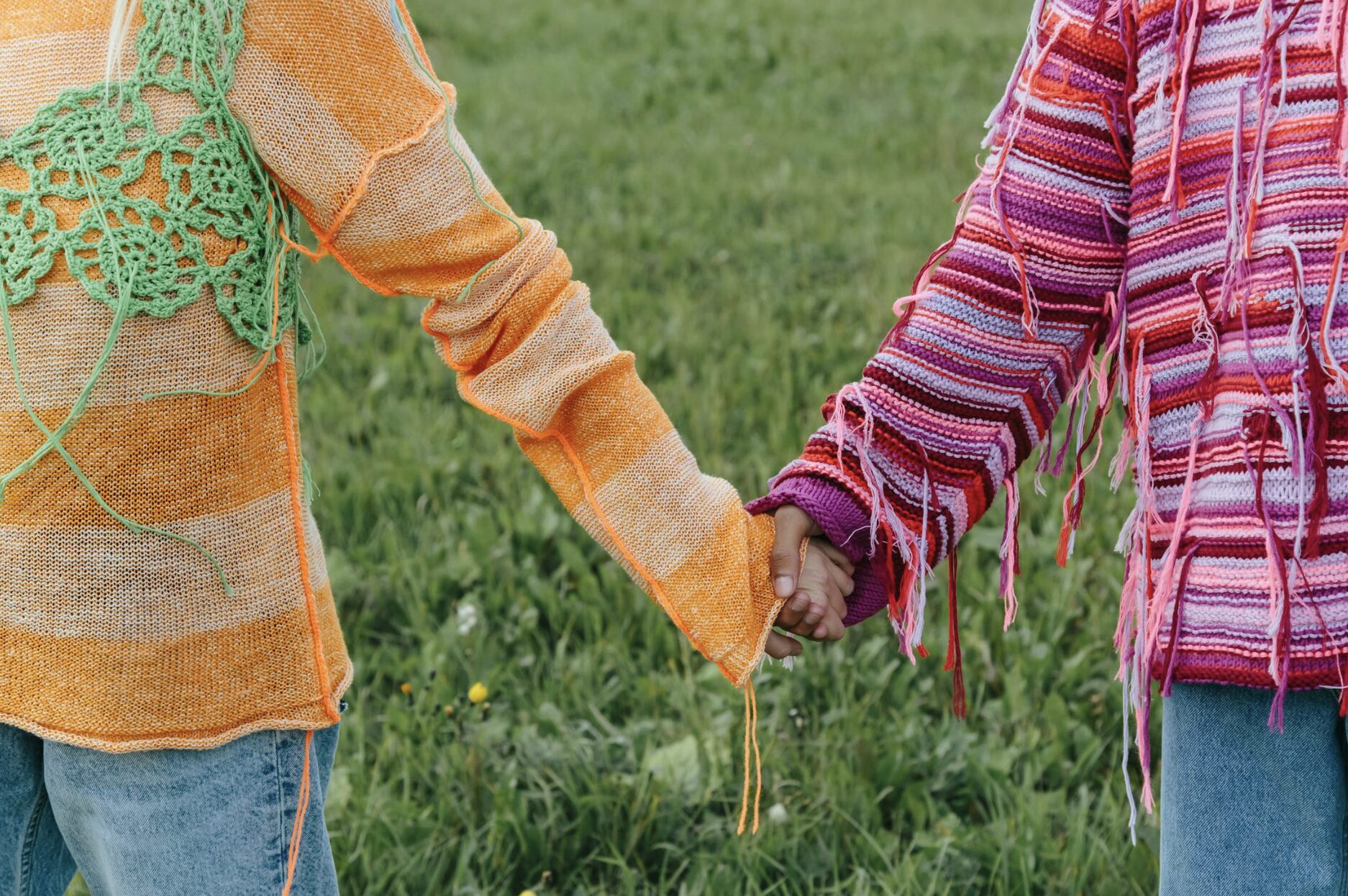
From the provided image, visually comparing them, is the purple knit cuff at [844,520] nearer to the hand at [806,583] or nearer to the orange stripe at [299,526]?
the hand at [806,583]

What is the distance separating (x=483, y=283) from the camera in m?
1.47

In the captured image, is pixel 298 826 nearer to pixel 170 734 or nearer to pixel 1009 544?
pixel 170 734

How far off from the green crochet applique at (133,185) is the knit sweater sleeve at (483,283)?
4cm

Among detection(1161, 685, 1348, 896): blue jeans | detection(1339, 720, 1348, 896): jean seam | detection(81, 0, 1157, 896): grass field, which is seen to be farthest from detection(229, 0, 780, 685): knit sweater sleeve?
detection(81, 0, 1157, 896): grass field

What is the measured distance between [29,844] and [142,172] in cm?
72

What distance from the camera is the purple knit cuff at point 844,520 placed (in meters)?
1.77

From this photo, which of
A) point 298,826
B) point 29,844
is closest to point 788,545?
point 298,826

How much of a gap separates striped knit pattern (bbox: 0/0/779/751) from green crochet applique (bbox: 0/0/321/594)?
0.04 feet

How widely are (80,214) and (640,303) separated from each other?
359cm

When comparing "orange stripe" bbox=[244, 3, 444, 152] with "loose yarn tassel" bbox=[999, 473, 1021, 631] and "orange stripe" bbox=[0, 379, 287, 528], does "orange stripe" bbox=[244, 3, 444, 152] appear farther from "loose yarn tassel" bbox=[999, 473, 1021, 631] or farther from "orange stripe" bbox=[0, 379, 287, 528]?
"loose yarn tassel" bbox=[999, 473, 1021, 631]

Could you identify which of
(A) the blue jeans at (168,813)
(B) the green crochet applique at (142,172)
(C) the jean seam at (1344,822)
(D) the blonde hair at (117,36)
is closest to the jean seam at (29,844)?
(A) the blue jeans at (168,813)

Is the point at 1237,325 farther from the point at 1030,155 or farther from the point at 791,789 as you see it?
the point at 791,789

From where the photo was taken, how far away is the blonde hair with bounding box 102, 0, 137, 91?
133 centimetres

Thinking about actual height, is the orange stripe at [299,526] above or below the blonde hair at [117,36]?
below
